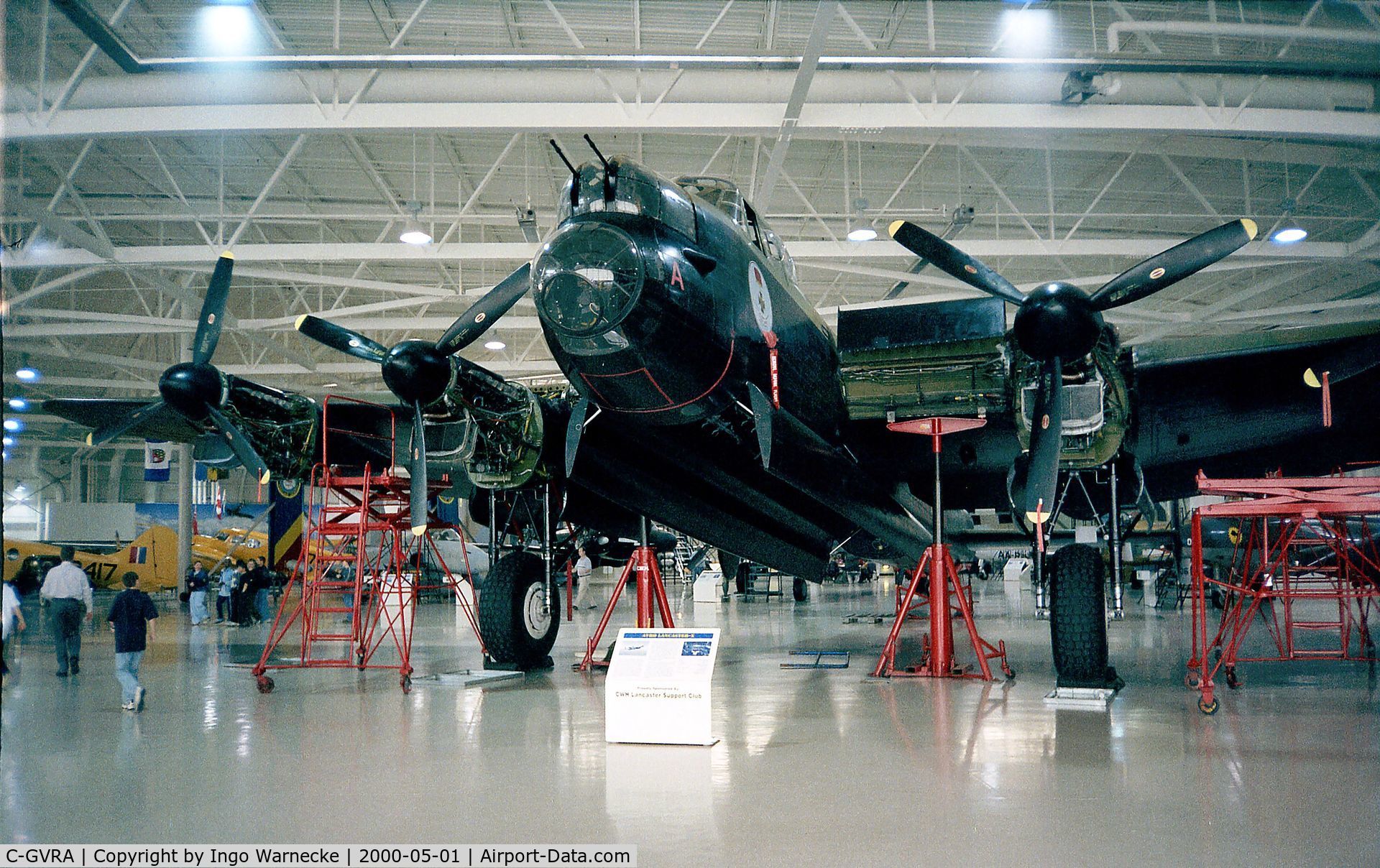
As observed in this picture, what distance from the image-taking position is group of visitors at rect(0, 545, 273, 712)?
147 inches

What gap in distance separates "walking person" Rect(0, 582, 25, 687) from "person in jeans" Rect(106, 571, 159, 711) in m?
5.65

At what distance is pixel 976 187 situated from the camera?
2447 centimetres

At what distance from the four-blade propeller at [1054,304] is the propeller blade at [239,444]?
7830 mm

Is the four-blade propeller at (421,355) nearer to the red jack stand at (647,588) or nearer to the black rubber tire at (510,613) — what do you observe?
the black rubber tire at (510,613)

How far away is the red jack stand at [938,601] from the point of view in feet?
34.6

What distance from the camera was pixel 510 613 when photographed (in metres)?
12.6

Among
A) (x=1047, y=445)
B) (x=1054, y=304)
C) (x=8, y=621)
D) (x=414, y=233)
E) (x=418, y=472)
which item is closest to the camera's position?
(x=8, y=621)

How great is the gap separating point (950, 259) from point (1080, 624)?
4.19 m

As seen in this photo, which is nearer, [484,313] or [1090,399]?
[1090,399]

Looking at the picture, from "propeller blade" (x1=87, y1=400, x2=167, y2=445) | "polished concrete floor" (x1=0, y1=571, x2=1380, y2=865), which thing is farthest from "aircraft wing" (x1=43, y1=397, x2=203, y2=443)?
"polished concrete floor" (x1=0, y1=571, x2=1380, y2=865)

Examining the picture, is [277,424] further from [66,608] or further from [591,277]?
[66,608]

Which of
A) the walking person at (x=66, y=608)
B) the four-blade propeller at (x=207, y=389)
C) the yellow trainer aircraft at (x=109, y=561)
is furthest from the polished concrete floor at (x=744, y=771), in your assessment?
the four-blade propeller at (x=207, y=389)

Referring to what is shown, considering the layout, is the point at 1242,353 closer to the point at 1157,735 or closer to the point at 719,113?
the point at 1157,735

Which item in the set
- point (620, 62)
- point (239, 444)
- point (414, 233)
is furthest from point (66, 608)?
point (414, 233)
